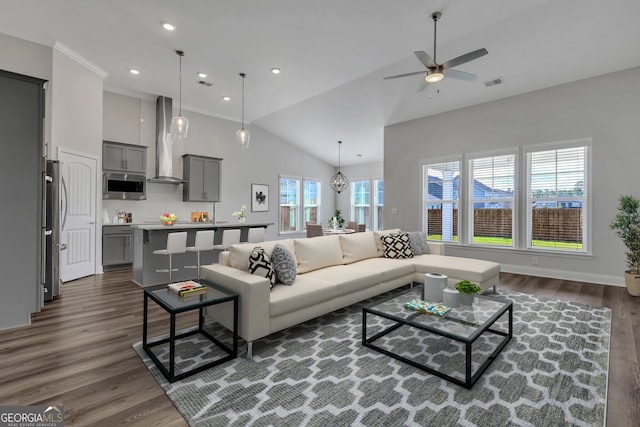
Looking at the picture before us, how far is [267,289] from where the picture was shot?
2441mm

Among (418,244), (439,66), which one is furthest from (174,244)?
(439,66)

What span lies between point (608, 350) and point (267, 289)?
293 centimetres

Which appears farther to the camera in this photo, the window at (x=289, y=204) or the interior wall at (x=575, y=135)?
the window at (x=289, y=204)

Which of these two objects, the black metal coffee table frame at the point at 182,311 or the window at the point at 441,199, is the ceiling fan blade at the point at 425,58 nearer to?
the black metal coffee table frame at the point at 182,311

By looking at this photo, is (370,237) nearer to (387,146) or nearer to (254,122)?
(387,146)

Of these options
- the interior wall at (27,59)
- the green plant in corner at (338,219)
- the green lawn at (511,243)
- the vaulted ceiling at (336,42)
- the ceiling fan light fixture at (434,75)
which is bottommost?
the green lawn at (511,243)

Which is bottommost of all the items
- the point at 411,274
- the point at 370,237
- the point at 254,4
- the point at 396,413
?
the point at 396,413

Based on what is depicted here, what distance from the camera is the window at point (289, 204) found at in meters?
9.17

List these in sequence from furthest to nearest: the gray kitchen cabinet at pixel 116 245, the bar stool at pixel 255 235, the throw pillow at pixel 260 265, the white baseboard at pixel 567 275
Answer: the gray kitchen cabinet at pixel 116 245 < the bar stool at pixel 255 235 < the white baseboard at pixel 567 275 < the throw pillow at pixel 260 265

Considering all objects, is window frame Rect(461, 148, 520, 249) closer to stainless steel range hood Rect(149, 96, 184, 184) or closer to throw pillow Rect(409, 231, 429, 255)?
throw pillow Rect(409, 231, 429, 255)

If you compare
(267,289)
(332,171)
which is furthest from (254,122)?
(267,289)

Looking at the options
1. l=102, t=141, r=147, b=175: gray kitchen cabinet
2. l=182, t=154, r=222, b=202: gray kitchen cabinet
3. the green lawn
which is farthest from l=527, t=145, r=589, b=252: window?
l=102, t=141, r=147, b=175: gray kitchen cabinet

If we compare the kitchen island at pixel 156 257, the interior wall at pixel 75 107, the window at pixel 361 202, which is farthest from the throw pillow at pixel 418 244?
the interior wall at pixel 75 107

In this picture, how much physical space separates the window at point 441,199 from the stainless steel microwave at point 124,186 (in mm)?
6075
